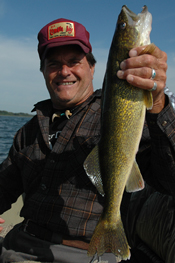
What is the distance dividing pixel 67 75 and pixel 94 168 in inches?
61.6

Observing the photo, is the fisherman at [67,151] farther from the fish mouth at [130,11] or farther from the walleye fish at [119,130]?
the fish mouth at [130,11]

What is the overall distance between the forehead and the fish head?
56.4 inches

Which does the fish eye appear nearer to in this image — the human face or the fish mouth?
the fish mouth

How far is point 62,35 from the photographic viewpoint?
3260mm

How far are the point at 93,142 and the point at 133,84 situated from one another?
3.71 ft

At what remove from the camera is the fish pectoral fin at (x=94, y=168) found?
2082mm

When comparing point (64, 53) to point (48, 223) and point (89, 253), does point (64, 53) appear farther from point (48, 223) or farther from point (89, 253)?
point (89, 253)

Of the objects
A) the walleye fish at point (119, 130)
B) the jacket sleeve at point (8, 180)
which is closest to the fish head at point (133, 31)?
the walleye fish at point (119, 130)

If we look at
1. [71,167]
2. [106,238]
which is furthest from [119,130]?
[71,167]

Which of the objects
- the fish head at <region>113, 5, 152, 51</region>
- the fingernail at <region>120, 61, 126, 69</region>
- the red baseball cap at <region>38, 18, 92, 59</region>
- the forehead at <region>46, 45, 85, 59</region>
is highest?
the red baseball cap at <region>38, 18, 92, 59</region>

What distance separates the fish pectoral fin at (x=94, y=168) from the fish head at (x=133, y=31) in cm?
84

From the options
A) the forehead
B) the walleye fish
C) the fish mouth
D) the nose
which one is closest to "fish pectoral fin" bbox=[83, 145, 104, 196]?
the walleye fish

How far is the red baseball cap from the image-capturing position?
3.20 metres

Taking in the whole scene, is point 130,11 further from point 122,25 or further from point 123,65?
point 123,65
